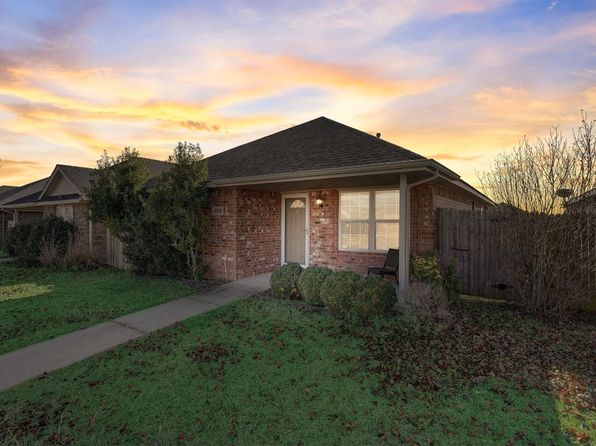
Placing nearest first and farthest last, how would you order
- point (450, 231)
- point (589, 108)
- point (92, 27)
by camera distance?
point (589, 108) → point (92, 27) → point (450, 231)

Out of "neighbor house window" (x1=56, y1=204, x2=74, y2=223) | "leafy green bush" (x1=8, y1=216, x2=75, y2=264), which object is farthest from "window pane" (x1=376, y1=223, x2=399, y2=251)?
"neighbor house window" (x1=56, y1=204, x2=74, y2=223)

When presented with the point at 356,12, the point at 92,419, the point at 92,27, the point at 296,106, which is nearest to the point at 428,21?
the point at 356,12

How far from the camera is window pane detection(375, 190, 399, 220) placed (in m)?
8.40

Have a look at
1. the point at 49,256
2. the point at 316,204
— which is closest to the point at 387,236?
the point at 316,204

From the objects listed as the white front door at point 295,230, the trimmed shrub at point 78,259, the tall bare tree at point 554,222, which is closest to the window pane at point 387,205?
the white front door at point 295,230

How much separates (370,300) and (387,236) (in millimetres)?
3408

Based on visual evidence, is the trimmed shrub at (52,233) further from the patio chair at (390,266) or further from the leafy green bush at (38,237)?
the patio chair at (390,266)

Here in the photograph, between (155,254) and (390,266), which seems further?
(155,254)

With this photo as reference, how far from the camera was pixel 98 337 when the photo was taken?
5.02m

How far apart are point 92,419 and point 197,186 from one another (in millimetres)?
6024

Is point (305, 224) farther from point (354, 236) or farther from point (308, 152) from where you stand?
point (308, 152)

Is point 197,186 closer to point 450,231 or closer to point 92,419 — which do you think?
point 92,419

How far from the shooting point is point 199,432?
276 centimetres

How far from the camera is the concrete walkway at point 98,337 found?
403 centimetres
